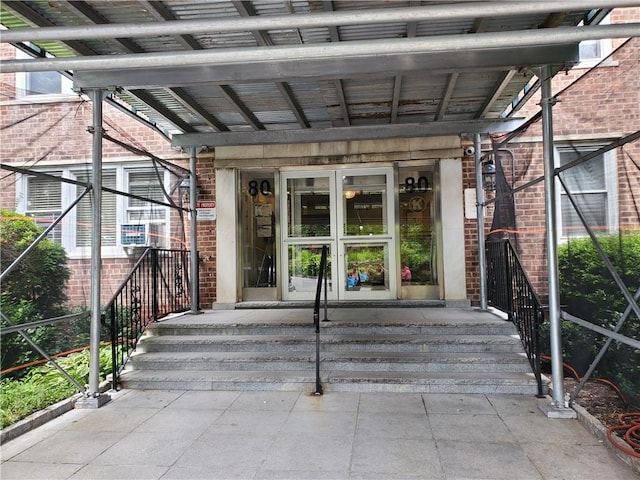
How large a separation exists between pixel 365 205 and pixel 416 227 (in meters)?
0.90

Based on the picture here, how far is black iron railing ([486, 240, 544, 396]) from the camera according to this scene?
408cm

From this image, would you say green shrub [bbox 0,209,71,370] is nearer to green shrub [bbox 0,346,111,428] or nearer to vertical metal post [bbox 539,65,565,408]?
green shrub [bbox 0,346,111,428]

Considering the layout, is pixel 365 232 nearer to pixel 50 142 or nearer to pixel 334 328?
pixel 334 328

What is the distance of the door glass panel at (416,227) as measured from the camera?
23.0ft

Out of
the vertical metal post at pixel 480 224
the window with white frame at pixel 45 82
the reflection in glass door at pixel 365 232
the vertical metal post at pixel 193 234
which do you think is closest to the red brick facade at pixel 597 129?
the vertical metal post at pixel 480 224

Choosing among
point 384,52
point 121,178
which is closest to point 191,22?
point 384,52

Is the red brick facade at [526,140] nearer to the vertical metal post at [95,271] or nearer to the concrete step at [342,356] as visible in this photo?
the vertical metal post at [95,271]

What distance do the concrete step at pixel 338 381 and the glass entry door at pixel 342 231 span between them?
268 cm

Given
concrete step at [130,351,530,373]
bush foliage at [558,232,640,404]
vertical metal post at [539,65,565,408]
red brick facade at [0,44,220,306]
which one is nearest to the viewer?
bush foliage at [558,232,640,404]

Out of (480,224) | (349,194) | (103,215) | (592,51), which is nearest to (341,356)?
(480,224)

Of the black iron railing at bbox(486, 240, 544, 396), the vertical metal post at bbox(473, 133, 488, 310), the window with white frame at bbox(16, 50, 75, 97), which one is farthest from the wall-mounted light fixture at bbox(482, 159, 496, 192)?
the window with white frame at bbox(16, 50, 75, 97)

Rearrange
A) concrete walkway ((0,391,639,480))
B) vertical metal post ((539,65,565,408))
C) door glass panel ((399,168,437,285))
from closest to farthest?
concrete walkway ((0,391,639,480)) → vertical metal post ((539,65,565,408)) → door glass panel ((399,168,437,285))

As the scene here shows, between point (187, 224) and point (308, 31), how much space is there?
4033 millimetres

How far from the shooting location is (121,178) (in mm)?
7402
